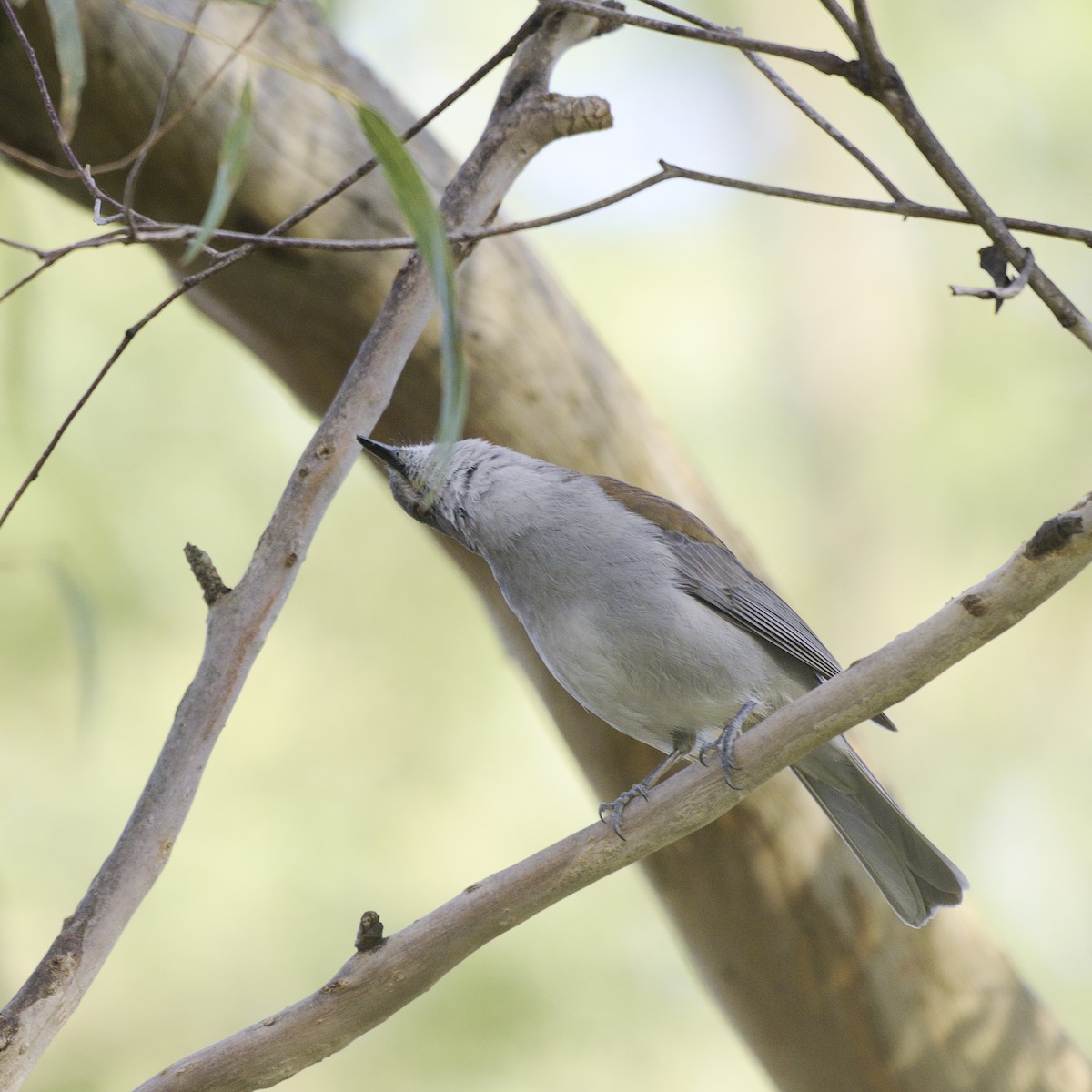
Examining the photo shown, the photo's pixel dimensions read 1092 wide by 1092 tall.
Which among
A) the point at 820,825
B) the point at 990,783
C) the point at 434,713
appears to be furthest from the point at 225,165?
the point at 990,783

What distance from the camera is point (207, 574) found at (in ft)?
6.26

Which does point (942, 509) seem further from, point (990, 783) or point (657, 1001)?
point (657, 1001)

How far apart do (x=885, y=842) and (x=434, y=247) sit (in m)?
1.71

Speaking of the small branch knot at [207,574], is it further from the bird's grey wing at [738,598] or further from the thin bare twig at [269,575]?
the bird's grey wing at [738,598]

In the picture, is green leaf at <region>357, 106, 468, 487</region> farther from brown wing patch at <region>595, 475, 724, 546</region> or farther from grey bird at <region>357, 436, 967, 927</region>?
brown wing patch at <region>595, 475, 724, 546</region>

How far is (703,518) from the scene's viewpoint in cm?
318

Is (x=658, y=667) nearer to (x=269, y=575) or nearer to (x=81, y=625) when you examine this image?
(x=269, y=575)

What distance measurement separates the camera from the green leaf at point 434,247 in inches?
49.4

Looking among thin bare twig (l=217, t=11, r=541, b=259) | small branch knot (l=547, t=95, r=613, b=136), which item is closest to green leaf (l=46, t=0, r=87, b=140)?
thin bare twig (l=217, t=11, r=541, b=259)

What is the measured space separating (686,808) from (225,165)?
1.19 m

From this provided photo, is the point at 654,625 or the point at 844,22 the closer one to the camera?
the point at 844,22

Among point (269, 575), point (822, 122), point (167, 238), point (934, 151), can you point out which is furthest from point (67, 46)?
point (934, 151)

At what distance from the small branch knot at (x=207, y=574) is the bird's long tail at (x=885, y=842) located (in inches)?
50.6

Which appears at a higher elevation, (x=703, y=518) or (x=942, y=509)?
(x=942, y=509)
